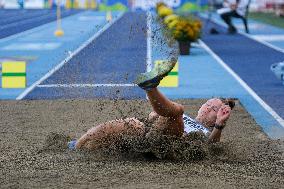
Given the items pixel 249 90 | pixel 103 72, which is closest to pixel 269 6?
pixel 103 72

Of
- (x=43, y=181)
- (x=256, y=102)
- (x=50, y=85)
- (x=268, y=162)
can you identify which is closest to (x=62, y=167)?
(x=43, y=181)

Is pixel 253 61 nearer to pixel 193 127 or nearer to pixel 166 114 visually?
pixel 193 127

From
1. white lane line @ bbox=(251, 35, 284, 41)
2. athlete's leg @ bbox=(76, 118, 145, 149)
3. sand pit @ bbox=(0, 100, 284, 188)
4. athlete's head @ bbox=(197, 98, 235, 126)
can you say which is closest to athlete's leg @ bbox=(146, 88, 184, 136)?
athlete's leg @ bbox=(76, 118, 145, 149)

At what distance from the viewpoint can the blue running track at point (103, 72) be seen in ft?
47.9

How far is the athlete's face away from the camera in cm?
889

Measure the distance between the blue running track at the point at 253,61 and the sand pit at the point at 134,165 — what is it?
139 inches

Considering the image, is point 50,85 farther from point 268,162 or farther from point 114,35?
point 114,35

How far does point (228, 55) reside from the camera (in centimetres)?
2417

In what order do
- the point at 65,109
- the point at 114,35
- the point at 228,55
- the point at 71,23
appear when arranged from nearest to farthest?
1. the point at 65,109
2. the point at 228,55
3. the point at 114,35
4. the point at 71,23

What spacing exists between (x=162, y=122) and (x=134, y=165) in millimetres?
504

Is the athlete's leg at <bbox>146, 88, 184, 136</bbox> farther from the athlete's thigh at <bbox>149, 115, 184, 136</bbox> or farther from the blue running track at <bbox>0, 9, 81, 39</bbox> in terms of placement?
the blue running track at <bbox>0, 9, 81, 39</bbox>

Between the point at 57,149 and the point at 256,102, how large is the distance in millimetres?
5822

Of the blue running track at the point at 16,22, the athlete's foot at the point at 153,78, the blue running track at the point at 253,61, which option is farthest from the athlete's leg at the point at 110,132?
the blue running track at the point at 16,22

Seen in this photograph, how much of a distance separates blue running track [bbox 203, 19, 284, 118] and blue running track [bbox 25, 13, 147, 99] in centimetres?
226
